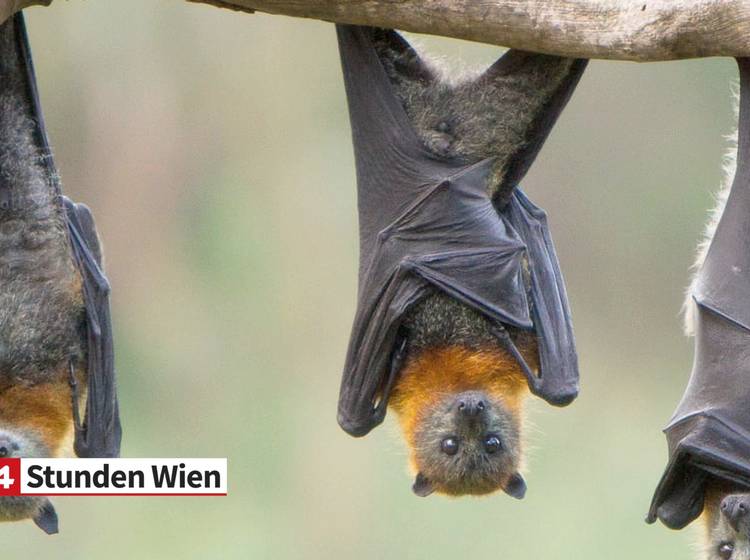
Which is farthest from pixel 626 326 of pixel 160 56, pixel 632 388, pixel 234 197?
pixel 160 56

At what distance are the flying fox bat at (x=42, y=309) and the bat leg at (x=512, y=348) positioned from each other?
147 cm

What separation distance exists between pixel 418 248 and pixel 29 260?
4.58 feet

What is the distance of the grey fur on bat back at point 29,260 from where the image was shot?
4191 millimetres

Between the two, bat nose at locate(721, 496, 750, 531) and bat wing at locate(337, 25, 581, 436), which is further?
bat wing at locate(337, 25, 581, 436)

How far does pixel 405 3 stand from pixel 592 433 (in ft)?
28.7

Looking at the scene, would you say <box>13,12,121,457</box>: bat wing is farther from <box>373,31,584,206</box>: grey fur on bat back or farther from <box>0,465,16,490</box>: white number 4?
<box>373,31,584,206</box>: grey fur on bat back

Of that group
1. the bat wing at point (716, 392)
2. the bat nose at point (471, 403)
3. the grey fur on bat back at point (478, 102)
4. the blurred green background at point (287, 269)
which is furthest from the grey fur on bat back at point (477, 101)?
the blurred green background at point (287, 269)

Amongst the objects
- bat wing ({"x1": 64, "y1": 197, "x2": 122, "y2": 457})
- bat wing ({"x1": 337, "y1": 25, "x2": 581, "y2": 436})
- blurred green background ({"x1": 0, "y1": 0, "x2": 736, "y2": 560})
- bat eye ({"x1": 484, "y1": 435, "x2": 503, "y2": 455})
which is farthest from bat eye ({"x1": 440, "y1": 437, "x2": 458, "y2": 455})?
blurred green background ({"x1": 0, "y1": 0, "x2": 736, "y2": 560})

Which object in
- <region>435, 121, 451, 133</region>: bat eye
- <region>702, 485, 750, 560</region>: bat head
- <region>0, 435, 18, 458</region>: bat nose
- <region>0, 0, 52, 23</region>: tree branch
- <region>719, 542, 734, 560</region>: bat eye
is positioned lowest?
<region>719, 542, 734, 560</region>: bat eye

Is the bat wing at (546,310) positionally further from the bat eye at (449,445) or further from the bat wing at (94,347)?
the bat wing at (94,347)

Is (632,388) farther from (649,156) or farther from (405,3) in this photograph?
(405,3)

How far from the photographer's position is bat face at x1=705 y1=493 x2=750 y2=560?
4.17m

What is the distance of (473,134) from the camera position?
14.5 ft

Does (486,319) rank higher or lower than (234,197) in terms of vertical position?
lower
